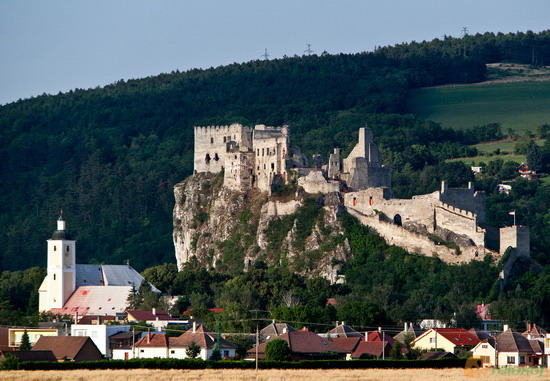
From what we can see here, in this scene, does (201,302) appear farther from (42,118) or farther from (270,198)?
(42,118)

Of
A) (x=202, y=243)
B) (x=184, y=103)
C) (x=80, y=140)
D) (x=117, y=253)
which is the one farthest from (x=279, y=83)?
(x=202, y=243)

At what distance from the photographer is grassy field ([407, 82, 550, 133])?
16262 centimetres

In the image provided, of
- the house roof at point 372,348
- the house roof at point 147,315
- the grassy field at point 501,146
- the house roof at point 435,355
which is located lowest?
the house roof at point 435,355

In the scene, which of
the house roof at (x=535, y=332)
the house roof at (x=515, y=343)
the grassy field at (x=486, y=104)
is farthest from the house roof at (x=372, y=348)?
the grassy field at (x=486, y=104)

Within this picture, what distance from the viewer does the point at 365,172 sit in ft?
350

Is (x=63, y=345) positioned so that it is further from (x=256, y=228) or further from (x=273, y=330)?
(x=256, y=228)

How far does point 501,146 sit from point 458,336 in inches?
2642

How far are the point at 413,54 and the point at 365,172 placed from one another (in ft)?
309

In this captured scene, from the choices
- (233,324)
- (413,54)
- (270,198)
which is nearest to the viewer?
(233,324)

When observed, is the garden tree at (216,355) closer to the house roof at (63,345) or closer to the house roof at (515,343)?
the house roof at (63,345)

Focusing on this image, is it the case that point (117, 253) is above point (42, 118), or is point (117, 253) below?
below

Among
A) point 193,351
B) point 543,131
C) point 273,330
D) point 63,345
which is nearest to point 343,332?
point 273,330

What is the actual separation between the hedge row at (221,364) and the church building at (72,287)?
30.0 m

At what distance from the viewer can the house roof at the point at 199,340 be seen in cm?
7894
